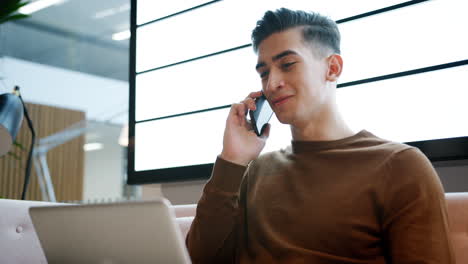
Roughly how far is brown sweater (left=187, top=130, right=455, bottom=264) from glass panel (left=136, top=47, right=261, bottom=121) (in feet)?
2.42

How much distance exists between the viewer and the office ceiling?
6574 millimetres

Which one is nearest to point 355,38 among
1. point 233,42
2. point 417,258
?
point 233,42

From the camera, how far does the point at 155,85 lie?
7.41 ft

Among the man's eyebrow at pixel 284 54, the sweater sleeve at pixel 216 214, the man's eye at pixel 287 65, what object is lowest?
the sweater sleeve at pixel 216 214

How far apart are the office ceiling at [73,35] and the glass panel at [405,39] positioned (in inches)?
213

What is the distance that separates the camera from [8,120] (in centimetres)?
184

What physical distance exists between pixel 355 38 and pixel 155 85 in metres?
0.97

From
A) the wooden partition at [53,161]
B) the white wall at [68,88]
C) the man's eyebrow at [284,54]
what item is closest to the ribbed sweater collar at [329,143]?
the man's eyebrow at [284,54]

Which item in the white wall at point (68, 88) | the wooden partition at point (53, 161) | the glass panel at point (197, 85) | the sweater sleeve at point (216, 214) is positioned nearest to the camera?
the sweater sleeve at point (216, 214)

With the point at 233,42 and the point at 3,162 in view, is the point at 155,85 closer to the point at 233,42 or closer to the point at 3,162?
the point at 233,42

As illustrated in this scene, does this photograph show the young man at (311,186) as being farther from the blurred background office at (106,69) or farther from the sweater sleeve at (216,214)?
the blurred background office at (106,69)

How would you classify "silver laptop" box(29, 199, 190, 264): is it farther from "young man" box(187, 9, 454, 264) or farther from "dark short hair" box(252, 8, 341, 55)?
"dark short hair" box(252, 8, 341, 55)

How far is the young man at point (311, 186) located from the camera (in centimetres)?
94

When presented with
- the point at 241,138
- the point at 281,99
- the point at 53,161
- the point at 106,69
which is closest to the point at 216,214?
the point at 241,138
